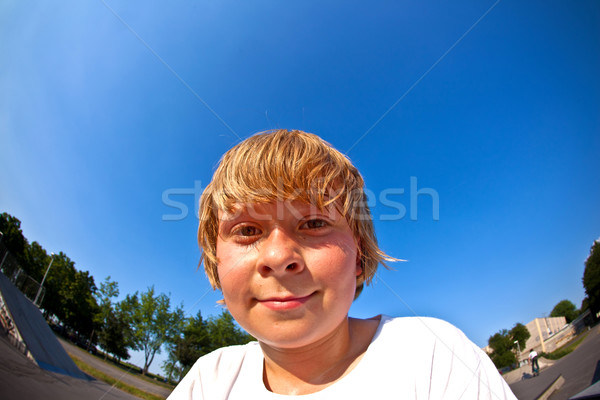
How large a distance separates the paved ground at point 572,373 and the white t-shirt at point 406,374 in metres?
0.27

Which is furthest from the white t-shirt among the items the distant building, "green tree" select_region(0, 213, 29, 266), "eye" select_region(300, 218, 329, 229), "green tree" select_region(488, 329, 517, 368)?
"green tree" select_region(0, 213, 29, 266)

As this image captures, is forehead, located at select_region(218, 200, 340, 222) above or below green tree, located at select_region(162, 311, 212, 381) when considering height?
above

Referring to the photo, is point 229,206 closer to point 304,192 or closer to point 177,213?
point 304,192

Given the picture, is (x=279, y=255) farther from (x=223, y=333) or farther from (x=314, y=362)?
(x=223, y=333)

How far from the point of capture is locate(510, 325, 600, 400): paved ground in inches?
37.1

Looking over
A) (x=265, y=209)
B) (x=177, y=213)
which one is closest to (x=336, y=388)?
(x=265, y=209)

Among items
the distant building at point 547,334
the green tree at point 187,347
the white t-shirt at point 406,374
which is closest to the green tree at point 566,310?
the distant building at point 547,334

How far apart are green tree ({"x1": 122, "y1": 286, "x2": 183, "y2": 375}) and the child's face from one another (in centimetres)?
71

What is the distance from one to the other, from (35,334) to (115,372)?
0.43m

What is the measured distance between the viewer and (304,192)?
923 millimetres

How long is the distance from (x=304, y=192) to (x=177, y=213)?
35.3 inches

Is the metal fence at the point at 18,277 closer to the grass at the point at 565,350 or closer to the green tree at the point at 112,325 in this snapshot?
the green tree at the point at 112,325

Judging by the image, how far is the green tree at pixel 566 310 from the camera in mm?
1051

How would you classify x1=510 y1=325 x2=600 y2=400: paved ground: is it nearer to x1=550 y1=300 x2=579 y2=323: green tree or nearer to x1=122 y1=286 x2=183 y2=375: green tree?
x1=550 y1=300 x2=579 y2=323: green tree
